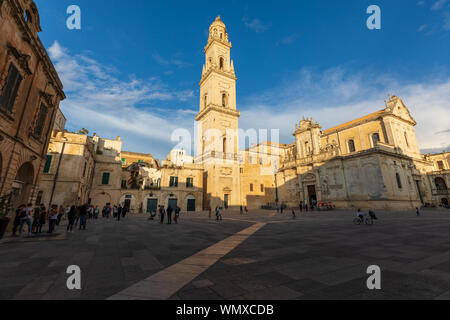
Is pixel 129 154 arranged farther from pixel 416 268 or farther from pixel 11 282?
pixel 416 268

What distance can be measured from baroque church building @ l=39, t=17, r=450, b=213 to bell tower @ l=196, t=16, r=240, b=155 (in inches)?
7.6

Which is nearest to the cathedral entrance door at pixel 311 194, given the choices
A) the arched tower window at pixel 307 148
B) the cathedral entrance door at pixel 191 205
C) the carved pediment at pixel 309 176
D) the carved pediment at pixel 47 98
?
the carved pediment at pixel 309 176

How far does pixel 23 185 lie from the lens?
11.2 meters

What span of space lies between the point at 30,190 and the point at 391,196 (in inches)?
1411

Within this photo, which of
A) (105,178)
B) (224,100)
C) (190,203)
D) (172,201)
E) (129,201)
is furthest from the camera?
(224,100)

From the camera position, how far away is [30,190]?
11312 mm

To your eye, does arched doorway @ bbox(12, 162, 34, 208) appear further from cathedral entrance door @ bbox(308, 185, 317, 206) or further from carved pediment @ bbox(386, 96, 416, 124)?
carved pediment @ bbox(386, 96, 416, 124)

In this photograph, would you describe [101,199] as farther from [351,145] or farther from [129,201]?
[351,145]

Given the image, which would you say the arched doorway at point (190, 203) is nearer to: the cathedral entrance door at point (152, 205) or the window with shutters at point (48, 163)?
the cathedral entrance door at point (152, 205)

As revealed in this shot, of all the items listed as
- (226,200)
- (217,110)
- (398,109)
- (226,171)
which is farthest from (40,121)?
(398,109)

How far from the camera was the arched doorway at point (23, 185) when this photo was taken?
35.1ft

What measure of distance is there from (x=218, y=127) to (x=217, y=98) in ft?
20.4

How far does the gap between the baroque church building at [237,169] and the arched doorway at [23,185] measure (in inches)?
410
